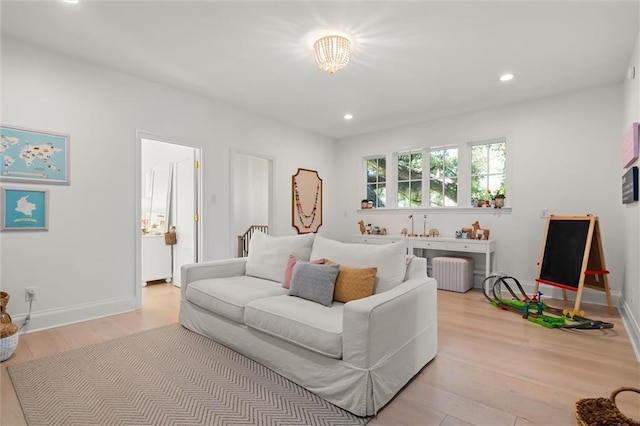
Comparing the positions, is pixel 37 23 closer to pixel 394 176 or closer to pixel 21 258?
pixel 21 258

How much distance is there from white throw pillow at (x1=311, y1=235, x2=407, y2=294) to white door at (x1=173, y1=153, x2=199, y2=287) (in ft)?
7.83

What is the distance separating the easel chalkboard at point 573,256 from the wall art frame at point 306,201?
11.3 ft

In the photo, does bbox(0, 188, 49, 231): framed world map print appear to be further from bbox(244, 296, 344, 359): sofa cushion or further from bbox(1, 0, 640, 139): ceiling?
bbox(244, 296, 344, 359): sofa cushion

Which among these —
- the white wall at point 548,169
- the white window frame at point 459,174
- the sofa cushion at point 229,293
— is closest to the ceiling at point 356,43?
the white wall at point 548,169

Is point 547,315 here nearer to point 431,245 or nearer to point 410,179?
point 431,245

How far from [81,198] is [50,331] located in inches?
48.8

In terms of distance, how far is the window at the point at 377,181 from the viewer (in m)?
5.91

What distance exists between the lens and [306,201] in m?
5.77

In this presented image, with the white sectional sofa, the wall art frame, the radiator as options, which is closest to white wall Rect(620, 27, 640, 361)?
the radiator

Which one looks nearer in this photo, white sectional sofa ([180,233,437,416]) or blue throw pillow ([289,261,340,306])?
white sectional sofa ([180,233,437,416])

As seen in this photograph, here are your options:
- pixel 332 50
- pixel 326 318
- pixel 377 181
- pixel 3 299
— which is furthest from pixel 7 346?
pixel 377 181

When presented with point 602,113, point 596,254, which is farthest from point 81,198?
point 602,113

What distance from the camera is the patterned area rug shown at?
1708 millimetres

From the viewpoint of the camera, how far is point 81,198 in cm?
321
